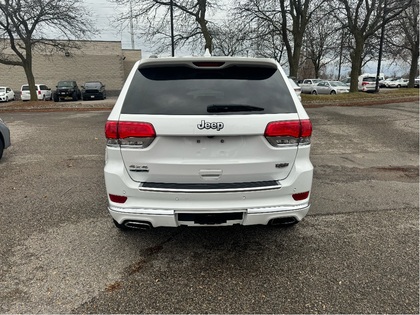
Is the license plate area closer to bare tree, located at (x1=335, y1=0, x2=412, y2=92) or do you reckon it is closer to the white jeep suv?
the white jeep suv

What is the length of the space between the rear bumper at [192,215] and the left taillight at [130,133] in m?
0.57

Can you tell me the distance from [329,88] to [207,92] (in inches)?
1153

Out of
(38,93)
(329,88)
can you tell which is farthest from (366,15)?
(38,93)

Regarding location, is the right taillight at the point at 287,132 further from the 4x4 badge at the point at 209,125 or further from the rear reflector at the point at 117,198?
the rear reflector at the point at 117,198

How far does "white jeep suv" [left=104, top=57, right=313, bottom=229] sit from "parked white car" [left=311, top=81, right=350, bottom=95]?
28354mm

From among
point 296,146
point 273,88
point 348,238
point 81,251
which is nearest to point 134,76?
point 273,88

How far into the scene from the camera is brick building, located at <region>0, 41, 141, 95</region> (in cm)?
3459

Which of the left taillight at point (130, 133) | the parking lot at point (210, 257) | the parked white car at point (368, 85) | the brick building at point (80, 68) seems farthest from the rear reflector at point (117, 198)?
the brick building at point (80, 68)

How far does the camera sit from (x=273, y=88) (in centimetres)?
271

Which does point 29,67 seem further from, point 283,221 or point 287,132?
point 283,221

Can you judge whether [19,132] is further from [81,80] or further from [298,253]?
[81,80]

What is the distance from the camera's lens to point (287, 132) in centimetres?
254

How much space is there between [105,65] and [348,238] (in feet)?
124

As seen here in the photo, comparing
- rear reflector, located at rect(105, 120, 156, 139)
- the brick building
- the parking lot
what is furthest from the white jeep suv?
the brick building
